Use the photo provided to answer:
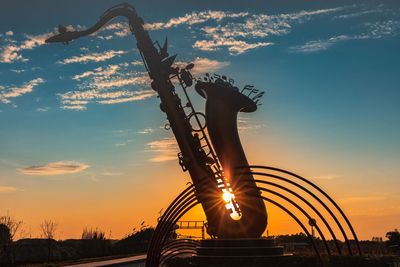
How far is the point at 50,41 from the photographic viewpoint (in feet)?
75.3

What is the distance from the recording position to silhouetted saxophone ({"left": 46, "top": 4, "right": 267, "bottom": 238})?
17.4m

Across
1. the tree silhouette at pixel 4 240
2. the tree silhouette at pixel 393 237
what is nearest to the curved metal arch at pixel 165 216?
the tree silhouette at pixel 393 237

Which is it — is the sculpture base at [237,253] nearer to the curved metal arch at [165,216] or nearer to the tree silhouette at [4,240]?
the curved metal arch at [165,216]

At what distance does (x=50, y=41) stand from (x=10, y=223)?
2948 centimetres

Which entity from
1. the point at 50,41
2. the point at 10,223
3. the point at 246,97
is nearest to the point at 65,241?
the point at 10,223

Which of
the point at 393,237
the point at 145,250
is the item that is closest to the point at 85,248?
the point at 145,250

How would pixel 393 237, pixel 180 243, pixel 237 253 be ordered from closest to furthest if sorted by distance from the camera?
pixel 237 253, pixel 180 243, pixel 393 237

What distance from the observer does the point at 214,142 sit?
1883cm

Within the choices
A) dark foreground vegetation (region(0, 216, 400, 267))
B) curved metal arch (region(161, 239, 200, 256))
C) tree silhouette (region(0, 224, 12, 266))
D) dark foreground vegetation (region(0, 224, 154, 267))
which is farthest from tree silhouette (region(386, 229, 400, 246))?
tree silhouette (region(0, 224, 12, 266))

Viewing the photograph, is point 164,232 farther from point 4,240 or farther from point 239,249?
point 4,240

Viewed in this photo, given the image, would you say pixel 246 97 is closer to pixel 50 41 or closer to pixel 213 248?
pixel 213 248

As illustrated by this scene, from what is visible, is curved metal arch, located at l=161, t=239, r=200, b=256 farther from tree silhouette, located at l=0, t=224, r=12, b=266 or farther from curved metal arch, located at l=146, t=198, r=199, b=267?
tree silhouette, located at l=0, t=224, r=12, b=266

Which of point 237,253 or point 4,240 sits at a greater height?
point 4,240

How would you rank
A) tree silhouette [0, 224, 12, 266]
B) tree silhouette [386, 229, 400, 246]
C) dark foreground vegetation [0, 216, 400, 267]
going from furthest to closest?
tree silhouette [0, 224, 12, 266] → tree silhouette [386, 229, 400, 246] → dark foreground vegetation [0, 216, 400, 267]
